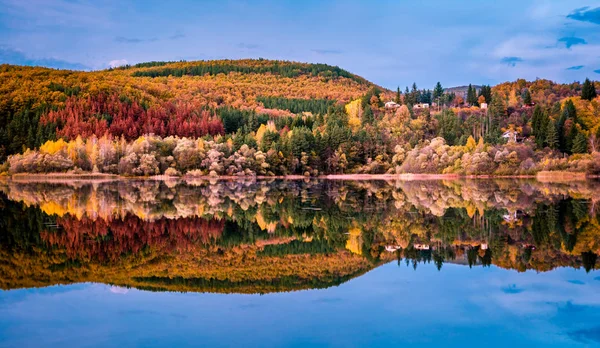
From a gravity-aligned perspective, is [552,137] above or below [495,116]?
below

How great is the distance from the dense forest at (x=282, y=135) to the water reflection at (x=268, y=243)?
173 feet

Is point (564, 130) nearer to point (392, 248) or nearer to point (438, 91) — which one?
point (438, 91)

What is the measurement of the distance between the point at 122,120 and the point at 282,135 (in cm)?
3524

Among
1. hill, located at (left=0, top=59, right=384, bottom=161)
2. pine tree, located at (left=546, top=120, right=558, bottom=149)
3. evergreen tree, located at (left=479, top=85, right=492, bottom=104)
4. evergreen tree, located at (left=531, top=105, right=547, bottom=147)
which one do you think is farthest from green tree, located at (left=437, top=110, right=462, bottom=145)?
hill, located at (left=0, top=59, right=384, bottom=161)

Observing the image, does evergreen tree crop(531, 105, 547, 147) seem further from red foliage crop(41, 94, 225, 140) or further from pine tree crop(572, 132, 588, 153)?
red foliage crop(41, 94, 225, 140)

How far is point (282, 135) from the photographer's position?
300ft

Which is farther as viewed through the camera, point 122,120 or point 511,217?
point 122,120

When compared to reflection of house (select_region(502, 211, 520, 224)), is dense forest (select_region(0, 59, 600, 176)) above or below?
above

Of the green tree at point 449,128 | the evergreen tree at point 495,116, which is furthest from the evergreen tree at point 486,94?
the green tree at point 449,128

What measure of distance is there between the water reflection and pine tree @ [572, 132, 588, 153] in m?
61.4

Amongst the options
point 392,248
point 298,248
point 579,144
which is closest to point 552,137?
point 579,144

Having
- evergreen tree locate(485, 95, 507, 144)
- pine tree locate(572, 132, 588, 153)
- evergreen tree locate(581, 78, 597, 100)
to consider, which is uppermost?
evergreen tree locate(581, 78, 597, 100)

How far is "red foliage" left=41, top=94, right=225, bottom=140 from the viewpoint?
102 meters

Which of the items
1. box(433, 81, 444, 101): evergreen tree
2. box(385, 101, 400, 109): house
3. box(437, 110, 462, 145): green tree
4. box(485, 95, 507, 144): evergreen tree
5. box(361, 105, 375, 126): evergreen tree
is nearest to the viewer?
box(437, 110, 462, 145): green tree
